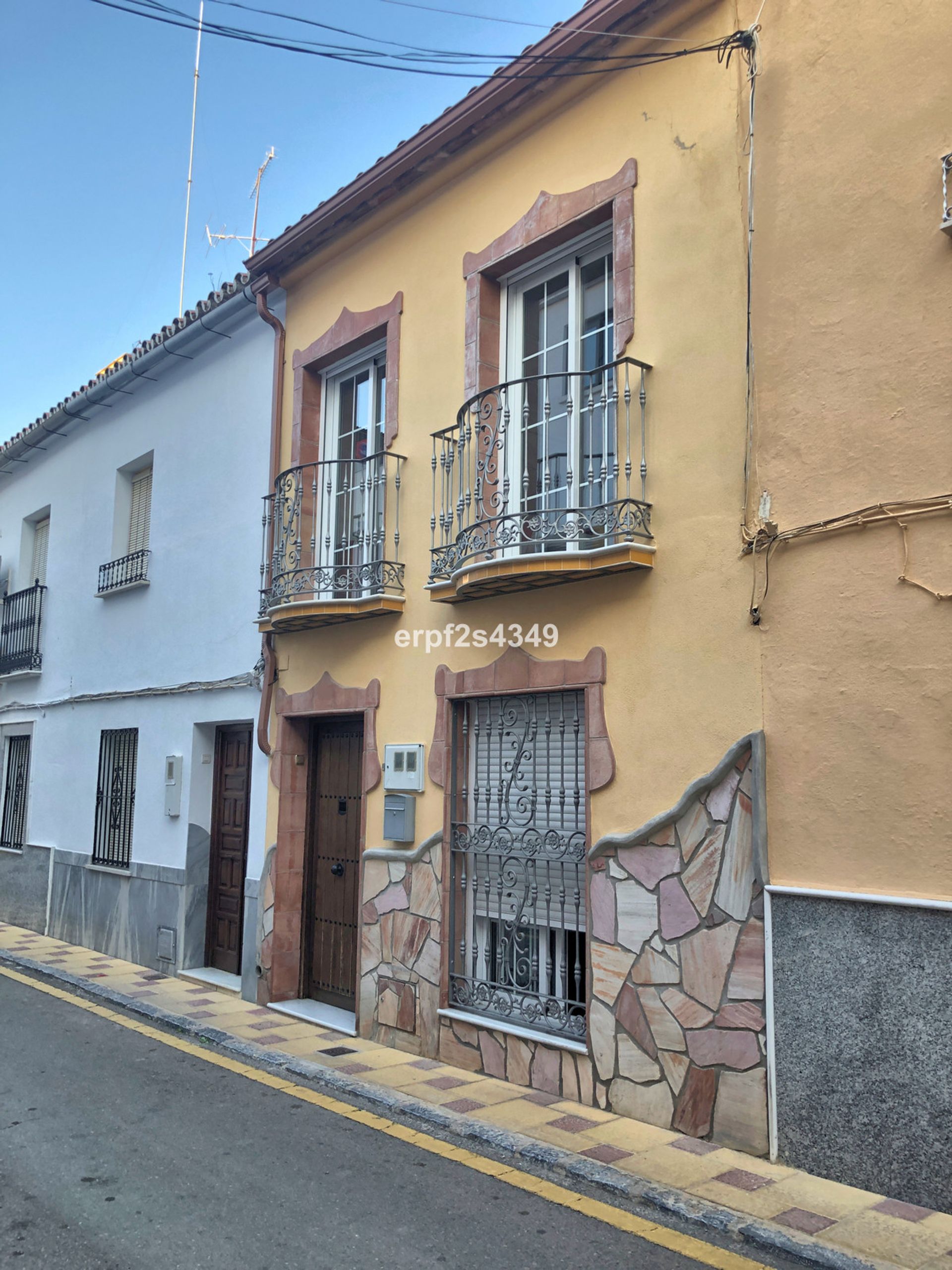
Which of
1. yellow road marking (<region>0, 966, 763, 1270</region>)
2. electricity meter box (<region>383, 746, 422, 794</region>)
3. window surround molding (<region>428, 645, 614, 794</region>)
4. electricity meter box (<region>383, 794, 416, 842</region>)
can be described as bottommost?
yellow road marking (<region>0, 966, 763, 1270</region>)

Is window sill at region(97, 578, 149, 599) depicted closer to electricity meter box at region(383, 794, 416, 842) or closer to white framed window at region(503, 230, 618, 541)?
electricity meter box at region(383, 794, 416, 842)

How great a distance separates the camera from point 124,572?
12.0m

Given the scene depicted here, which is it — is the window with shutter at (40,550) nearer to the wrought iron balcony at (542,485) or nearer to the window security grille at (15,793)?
the window security grille at (15,793)

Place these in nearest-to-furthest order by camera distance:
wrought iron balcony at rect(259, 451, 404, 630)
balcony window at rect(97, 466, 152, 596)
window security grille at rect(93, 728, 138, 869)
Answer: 1. wrought iron balcony at rect(259, 451, 404, 630)
2. window security grille at rect(93, 728, 138, 869)
3. balcony window at rect(97, 466, 152, 596)

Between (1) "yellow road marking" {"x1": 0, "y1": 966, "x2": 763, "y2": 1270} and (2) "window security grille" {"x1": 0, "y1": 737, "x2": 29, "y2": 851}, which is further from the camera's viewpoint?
(2) "window security grille" {"x1": 0, "y1": 737, "x2": 29, "y2": 851}

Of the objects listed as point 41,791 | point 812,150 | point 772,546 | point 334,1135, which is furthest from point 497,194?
point 41,791

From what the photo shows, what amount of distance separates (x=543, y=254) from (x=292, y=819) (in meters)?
5.01

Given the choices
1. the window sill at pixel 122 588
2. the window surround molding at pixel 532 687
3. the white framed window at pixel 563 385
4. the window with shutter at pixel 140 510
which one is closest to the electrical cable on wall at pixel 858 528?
the white framed window at pixel 563 385

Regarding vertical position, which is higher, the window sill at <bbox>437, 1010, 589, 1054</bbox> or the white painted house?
the white painted house

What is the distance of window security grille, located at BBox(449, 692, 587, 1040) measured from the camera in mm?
6469

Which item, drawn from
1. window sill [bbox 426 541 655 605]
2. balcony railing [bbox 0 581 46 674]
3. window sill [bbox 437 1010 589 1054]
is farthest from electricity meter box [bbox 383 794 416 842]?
balcony railing [bbox 0 581 46 674]

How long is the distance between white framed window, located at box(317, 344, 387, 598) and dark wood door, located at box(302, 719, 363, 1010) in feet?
4.23

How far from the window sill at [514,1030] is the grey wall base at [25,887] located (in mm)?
7746

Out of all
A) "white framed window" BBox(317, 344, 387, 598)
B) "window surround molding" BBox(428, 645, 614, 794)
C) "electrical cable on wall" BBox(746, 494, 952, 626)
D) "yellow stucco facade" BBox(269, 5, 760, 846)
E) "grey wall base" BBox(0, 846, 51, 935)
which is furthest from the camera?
"grey wall base" BBox(0, 846, 51, 935)
